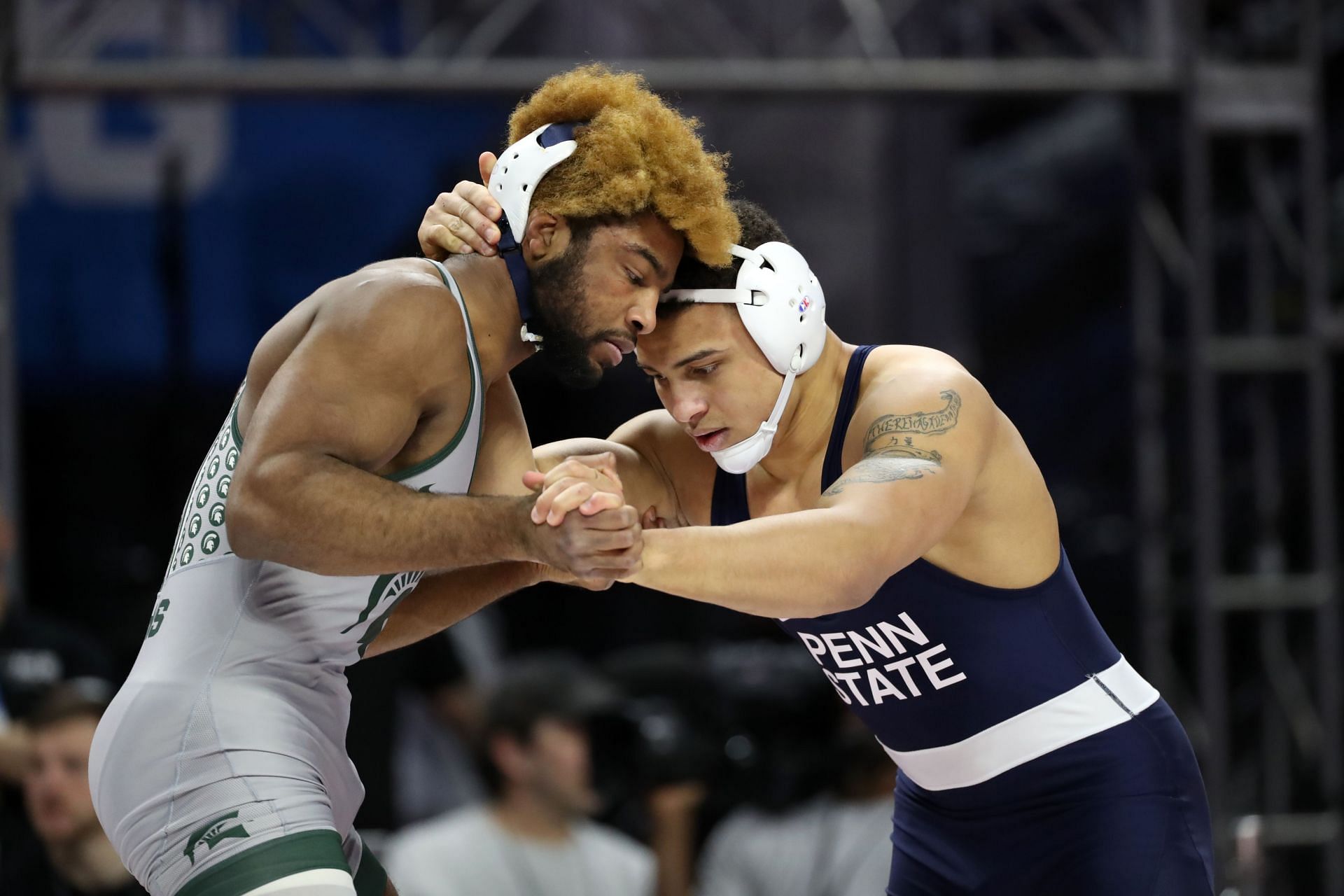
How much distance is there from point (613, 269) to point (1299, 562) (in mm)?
7130

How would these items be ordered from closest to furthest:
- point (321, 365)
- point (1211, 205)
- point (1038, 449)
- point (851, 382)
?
point (321, 365) < point (851, 382) < point (1211, 205) < point (1038, 449)

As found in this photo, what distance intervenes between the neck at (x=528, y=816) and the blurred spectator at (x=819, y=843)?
0.71 meters

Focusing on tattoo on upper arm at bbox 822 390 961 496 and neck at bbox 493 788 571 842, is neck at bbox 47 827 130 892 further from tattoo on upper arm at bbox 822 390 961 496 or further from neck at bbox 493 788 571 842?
tattoo on upper arm at bbox 822 390 961 496

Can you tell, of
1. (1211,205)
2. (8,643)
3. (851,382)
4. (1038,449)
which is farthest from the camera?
(1038,449)

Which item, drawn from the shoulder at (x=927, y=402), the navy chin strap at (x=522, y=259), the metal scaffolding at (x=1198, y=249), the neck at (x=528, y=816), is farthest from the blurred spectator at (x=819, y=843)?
the navy chin strap at (x=522, y=259)

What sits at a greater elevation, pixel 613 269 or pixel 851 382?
pixel 613 269

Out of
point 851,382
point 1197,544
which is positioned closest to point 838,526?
point 851,382

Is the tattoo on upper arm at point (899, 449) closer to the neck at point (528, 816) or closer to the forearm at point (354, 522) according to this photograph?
the forearm at point (354, 522)

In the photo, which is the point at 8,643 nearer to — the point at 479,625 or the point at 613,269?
the point at 479,625

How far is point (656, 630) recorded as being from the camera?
9.11 m

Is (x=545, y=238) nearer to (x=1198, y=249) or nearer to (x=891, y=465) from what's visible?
(x=891, y=465)

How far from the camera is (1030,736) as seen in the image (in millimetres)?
3217

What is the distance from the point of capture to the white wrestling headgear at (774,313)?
3.33 metres

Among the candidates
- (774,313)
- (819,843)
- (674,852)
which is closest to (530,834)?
(674,852)
